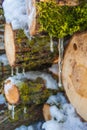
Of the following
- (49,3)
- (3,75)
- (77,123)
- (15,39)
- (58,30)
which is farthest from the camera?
(3,75)

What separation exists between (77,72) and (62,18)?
0.35 meters

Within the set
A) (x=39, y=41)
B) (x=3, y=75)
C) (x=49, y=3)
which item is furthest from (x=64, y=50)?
(x=3, y=75)

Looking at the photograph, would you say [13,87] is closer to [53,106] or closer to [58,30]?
[53,106]

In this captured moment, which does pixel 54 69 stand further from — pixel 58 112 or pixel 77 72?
pixel 77 72

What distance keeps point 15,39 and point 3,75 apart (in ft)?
2.39

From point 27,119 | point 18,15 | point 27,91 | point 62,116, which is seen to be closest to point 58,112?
point 62,116

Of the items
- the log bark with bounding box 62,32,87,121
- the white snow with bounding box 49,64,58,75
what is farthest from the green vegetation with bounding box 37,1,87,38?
the white snow with bounding box 49,64,58,75

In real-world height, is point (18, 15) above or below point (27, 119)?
above

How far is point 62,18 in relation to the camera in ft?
5.51

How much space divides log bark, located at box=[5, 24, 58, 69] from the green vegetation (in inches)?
14.1

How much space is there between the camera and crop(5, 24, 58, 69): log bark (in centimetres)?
211

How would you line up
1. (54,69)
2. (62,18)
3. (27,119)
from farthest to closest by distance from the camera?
(27,119), (54,69), (62,18)

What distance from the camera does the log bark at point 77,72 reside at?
1.76 m

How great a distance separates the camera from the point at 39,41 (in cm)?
211
